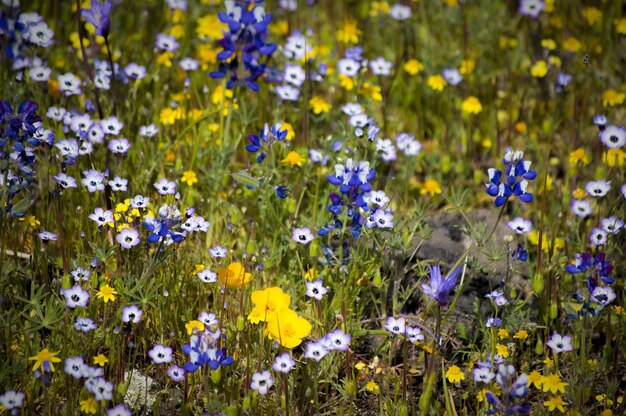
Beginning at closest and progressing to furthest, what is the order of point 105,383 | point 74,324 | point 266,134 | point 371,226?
point 105,383 → point 74,324 → point 371,226 → point 266,134

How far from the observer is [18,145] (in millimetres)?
2777

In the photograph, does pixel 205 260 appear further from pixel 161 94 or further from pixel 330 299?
pixel 161 94

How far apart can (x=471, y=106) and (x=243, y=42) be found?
52.9 inches

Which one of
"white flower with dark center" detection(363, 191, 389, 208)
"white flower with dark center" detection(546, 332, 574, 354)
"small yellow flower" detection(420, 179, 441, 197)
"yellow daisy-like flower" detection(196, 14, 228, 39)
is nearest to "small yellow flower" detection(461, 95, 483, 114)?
"small yellow flower" detection(420, 179, 441, 197)

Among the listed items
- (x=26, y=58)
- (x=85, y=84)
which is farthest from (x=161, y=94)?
(x=26, y=58)

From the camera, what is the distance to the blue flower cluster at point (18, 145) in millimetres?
2730

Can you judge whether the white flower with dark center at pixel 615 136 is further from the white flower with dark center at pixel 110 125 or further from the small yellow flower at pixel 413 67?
the white flower with dark center at pixel 110 125

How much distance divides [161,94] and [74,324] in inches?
72.0

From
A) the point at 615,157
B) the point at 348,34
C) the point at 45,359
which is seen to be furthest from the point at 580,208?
the point at 45,359

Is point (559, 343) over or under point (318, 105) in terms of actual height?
under

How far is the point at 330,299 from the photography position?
9.92 ft

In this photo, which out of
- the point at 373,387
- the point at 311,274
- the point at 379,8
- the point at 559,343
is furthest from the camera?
the point at 379,8

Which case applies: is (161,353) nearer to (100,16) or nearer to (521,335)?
(521,335)

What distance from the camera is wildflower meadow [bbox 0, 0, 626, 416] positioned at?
2.57 meters
